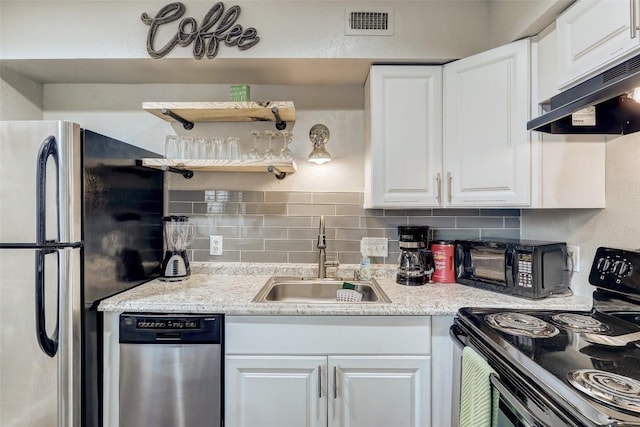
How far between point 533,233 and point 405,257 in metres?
0.76

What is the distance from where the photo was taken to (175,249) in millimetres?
1925

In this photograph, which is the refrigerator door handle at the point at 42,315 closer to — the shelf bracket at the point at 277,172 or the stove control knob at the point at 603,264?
the shelf bracket at the point at 277,172

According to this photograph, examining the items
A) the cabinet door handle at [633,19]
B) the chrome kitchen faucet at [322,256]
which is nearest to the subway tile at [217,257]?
the chrome kitchen faucet at [322,256]

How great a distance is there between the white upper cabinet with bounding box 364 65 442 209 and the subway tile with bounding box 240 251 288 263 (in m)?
0.74

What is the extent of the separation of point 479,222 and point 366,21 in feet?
4.29

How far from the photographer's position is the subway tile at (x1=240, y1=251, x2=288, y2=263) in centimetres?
209

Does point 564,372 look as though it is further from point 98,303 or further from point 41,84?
point 41,84

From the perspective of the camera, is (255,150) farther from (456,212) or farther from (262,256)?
(456,212)

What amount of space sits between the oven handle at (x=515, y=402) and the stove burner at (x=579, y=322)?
0.40 m

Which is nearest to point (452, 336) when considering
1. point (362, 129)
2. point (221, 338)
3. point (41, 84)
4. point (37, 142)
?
point (221, 338)

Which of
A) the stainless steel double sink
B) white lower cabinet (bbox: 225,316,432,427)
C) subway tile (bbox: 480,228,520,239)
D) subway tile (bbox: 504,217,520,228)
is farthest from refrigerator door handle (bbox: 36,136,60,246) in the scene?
subway tile (bbox: 504,217,520,228)

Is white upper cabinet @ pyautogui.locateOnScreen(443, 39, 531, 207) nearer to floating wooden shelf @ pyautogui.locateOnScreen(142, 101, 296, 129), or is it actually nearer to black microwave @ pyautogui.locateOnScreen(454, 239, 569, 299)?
black microwave @ pyautogui.locateOnScreen(454, 239, 569, 299)

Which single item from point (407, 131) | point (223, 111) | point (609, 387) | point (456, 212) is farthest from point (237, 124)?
point (609, 387)

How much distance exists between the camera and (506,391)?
3.15 ft
